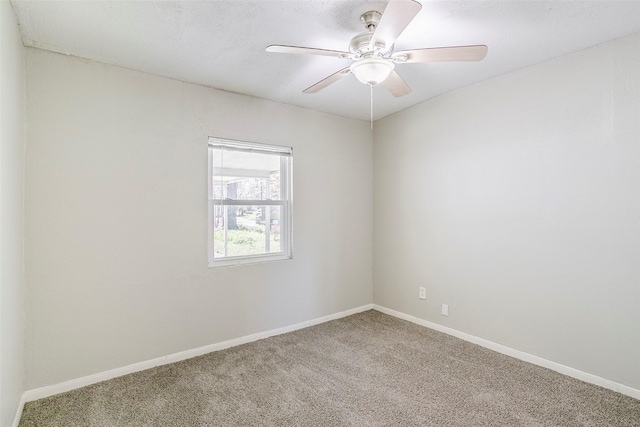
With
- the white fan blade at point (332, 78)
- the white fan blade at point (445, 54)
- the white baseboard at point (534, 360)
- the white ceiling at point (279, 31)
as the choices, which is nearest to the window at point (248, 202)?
the white ceiling at point (279, 31)

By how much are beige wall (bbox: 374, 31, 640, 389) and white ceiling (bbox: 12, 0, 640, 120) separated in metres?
0.32

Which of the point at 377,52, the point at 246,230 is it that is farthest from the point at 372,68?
the point at 246,230

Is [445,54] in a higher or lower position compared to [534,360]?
higher

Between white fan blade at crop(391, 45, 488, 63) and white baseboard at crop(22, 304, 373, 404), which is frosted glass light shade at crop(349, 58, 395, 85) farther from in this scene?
white baseboard at crop(22, 304, 373, 404)

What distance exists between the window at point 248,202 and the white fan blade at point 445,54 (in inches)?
70.0

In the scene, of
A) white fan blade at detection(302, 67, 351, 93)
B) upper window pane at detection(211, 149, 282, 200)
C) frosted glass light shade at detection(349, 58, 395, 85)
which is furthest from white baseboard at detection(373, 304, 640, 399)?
white fan blade at detection(302, 67, 351, 93)

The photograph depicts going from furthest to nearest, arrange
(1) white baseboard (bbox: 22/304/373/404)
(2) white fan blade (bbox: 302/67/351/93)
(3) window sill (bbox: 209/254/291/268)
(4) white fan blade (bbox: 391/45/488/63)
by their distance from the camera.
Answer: (3) window sill (bbox: 209/254/291/268), (1) white baseboard (bbox: 22/304/373/404), (2) white fan blade (bbox: 302/67/351/93), (4) white fan blade (bbox: 391/45/488/63)

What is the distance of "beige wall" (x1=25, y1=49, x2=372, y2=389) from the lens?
2260 millimetres

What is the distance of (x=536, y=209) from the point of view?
265 cm

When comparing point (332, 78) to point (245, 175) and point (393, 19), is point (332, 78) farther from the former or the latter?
point (245, 175)

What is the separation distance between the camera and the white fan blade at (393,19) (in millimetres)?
1428

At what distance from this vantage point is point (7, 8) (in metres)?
1.74

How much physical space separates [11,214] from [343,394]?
230 centimetres

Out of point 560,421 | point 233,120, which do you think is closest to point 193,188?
point 233,120
